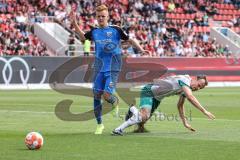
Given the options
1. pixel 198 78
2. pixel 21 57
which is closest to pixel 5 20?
pixel 21 57

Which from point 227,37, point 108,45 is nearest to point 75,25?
point 108,45

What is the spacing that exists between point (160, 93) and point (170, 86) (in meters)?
0.29

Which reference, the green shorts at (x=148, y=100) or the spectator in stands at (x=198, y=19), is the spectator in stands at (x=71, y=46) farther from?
the green shorts at (x=148, y=100)

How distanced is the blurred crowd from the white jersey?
25505mm

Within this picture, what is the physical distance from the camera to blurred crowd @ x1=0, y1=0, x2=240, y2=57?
138 feet

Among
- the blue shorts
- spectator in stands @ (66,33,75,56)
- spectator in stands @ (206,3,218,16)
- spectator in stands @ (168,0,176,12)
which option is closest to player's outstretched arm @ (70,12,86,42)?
the blue shorts

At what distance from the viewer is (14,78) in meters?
37.8

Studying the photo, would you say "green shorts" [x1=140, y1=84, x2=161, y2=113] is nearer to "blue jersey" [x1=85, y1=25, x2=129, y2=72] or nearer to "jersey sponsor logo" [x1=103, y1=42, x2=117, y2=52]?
"blue jersey" [x1=85, y1=25, x2=129, y2=72]

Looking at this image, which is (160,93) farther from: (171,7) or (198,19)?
(198,19)

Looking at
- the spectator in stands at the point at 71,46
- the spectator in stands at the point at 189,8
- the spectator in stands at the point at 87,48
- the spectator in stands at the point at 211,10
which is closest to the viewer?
the spectator in stands at the point at 87,48

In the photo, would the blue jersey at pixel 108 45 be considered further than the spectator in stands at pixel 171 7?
No

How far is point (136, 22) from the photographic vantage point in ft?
162

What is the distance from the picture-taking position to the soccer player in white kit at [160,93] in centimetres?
1445

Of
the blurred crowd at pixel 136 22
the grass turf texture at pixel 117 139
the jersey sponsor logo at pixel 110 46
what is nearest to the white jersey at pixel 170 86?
the grass turf texture at pixel 117 139
